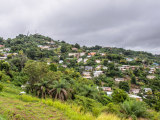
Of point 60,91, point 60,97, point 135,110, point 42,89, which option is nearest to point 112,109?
point 135,110

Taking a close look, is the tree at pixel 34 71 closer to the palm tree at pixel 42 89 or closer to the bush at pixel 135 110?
the palm tree at pixel 42 89

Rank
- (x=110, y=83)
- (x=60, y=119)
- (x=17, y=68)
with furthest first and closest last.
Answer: (x=110, y=83), (x=17, y=68), (x=60, y=119)

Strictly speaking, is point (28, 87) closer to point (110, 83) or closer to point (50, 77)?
point (50, 77)

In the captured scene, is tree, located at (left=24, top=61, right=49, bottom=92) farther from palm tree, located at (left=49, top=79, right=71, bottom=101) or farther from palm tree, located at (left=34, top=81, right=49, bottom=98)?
palm tree, located at (left=49, top=79, right=71, bottom=101)

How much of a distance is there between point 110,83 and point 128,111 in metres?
24.3

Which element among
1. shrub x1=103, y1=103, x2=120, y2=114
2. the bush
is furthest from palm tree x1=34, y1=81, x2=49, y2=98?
the bush

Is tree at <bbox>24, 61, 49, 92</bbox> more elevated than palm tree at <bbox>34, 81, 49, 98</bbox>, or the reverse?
tree at <bbox>24, 61, 49, 92</bbox>

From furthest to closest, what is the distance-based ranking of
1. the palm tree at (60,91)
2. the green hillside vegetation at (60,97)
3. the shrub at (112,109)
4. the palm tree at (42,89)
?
the palm tree at (42,89) < the palm tree at (60,91) < the shrub at (112,109) < the green hillside vegetation at (60,97)

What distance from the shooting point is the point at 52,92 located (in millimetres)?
10461

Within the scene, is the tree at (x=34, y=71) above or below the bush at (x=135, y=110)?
above

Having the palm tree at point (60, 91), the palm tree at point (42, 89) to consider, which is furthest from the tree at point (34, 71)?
the palm tree at point (60, 91)

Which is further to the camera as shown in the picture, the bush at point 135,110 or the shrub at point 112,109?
the shrub at point 112,109

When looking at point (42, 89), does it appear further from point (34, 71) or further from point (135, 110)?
point (135, 110)

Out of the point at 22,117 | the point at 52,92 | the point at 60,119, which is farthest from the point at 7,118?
the point at 52,92
